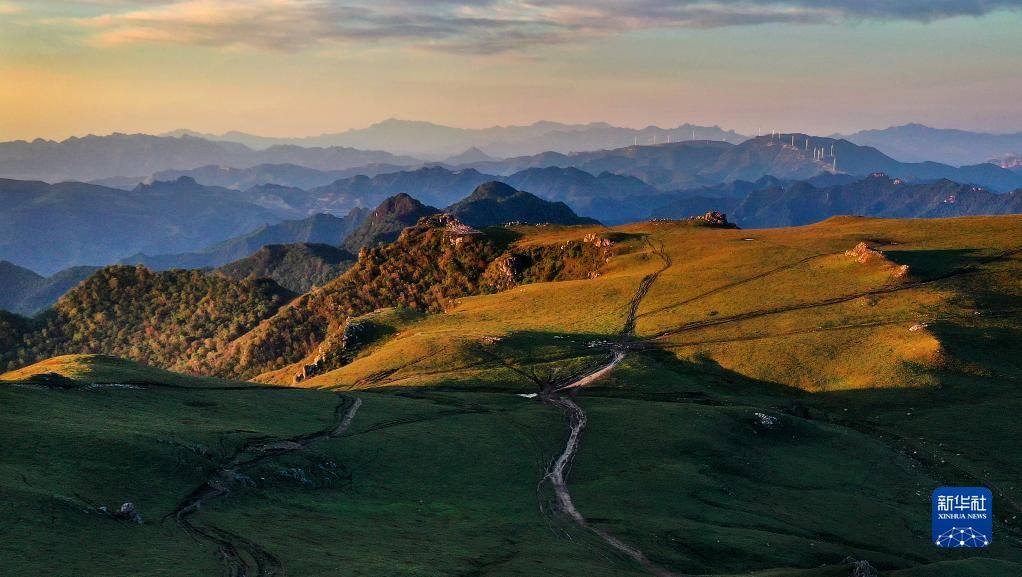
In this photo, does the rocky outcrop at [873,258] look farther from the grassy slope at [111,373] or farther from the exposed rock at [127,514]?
the exposed rock at [127,514]

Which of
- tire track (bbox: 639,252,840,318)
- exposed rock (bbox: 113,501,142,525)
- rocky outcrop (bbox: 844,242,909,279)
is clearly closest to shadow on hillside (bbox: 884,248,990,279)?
rocky outcrop (bbox: 844,242,909,279)

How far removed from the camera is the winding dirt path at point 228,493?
1604 inches

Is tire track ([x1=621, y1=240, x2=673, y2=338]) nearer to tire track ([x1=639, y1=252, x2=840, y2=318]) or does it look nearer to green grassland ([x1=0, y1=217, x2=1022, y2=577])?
green grassland ([x1=0, y1=217, x2=1022, y2=577])

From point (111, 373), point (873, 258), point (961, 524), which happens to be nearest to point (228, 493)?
point (111, 373)

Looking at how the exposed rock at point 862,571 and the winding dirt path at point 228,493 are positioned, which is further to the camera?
the exposed rock at point 862,571

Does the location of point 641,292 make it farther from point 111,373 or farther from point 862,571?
point 862,571

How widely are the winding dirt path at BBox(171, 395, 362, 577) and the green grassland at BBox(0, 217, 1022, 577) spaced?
719mm

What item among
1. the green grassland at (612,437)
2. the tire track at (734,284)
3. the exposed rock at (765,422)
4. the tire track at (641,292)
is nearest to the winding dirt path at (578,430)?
the tire track at (641,292)

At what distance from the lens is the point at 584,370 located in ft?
366

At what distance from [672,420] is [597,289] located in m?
69.9

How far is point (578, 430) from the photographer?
274 ft

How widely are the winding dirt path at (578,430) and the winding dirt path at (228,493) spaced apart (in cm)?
2217

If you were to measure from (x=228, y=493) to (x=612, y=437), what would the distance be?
138 feet

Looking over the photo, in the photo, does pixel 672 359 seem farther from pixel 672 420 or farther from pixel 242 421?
pixel 242 421
